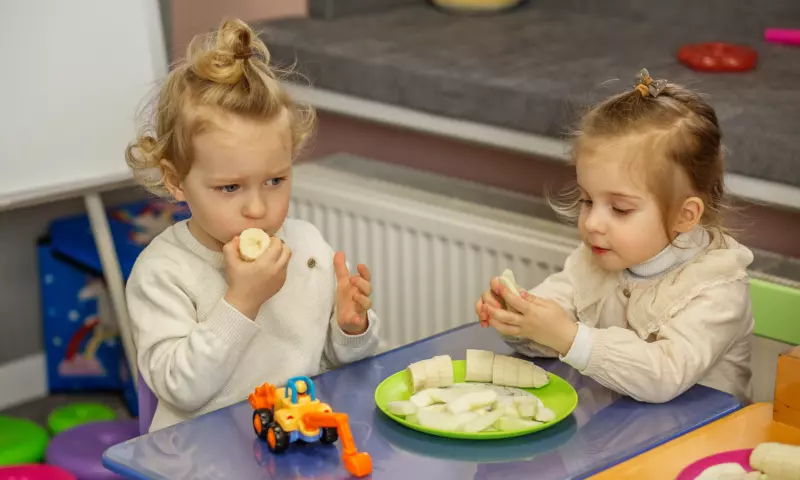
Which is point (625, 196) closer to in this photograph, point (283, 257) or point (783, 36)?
point (283, 257)

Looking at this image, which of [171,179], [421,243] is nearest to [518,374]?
[171,179]

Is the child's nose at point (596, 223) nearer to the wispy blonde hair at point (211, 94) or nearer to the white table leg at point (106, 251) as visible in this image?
the wispy blonde hair at point (211, 94)

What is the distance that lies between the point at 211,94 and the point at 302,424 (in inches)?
18.5

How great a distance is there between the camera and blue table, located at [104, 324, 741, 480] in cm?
117

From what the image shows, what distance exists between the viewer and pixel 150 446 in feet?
4.08

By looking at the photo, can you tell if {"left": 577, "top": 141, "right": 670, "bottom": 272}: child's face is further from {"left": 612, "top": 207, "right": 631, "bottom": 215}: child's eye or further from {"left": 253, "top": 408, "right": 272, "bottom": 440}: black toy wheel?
{"left": 253, "top": 408, "right": 272, "bottom": 440}: black toy wheel

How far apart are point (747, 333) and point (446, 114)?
0.83 m

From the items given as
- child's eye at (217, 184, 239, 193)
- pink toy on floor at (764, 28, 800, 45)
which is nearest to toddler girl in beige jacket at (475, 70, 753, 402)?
child's eye at (217, 184, 239, 193)

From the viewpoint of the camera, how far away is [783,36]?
221 centimetres

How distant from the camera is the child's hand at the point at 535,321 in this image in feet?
4.48

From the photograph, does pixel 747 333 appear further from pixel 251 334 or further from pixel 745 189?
pixel 251 334

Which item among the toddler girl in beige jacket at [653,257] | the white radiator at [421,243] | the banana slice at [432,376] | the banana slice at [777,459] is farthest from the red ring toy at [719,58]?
the banana slice at [777,459]

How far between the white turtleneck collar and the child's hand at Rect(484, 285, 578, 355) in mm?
151

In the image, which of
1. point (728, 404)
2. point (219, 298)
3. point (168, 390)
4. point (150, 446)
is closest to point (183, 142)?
point (219, 298)
